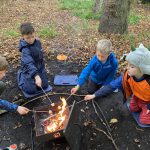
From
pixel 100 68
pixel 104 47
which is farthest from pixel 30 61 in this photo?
pixel 104 47

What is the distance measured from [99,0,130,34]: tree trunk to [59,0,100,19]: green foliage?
8.79ft

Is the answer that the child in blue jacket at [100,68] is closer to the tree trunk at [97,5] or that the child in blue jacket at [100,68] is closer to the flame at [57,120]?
the flame at [57,120]

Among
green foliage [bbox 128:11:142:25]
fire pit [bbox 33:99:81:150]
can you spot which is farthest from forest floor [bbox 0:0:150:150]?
fire pit [bbox 33:99:81:150]

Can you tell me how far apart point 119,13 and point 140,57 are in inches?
151

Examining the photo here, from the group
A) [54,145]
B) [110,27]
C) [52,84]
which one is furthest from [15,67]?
[110,27]

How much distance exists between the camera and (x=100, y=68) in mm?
4746

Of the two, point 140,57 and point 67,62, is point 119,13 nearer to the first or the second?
point 67,62

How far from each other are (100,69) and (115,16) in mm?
3121

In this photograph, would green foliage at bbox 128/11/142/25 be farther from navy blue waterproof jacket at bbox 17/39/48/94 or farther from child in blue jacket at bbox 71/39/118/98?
navy blue waterproof jacket at bbox 17/39/48/94

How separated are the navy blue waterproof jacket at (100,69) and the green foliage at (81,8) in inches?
220

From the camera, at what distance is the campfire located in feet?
12.5

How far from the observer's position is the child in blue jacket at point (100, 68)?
4.31 meters

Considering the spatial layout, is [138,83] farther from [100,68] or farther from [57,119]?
[57,119]

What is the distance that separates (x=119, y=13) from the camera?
732cm
